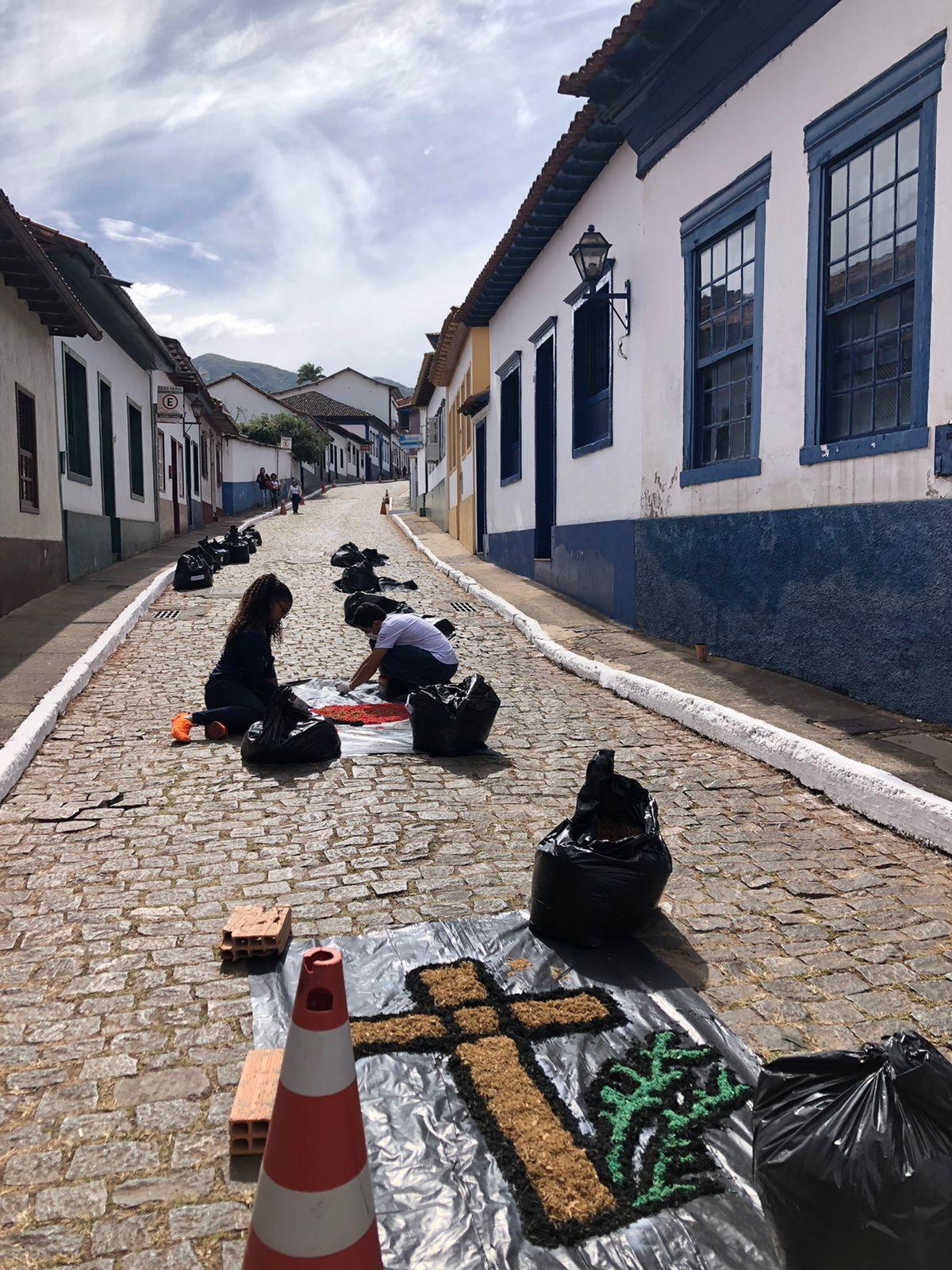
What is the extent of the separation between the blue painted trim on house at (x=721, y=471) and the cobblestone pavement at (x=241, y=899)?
229 centimetres

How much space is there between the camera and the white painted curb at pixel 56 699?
18.5 feet

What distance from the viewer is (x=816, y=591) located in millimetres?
7035

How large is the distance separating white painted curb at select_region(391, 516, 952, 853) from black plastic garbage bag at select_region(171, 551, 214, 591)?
7718 mm

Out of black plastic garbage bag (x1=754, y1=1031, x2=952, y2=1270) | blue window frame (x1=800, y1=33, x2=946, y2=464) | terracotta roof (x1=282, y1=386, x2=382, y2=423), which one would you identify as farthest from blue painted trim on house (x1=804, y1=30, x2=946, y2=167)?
terracotta roof (x1=282, y1=386, x2=382, y2=423)

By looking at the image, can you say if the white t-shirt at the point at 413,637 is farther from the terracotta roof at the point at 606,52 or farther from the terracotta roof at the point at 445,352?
the terracotta roof at the point at 445,352

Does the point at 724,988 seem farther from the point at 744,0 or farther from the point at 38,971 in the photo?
the point at 744,0

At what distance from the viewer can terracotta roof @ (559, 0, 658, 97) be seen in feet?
26.1

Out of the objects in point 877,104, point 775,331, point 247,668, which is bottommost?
point 247,668

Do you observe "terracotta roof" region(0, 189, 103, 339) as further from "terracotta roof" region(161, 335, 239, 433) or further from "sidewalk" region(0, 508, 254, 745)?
"terracotta roof" region(161, 335, 239, 433)

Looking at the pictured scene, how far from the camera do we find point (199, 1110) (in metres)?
2.57

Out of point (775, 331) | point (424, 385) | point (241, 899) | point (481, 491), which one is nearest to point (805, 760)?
point (241, 899)

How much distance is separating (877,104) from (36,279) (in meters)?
8.87

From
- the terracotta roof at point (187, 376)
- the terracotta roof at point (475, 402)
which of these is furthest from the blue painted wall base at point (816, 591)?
the terracotta roof at point (187, 376)

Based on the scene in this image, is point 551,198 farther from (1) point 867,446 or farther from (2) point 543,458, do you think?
(1) point 867,446
